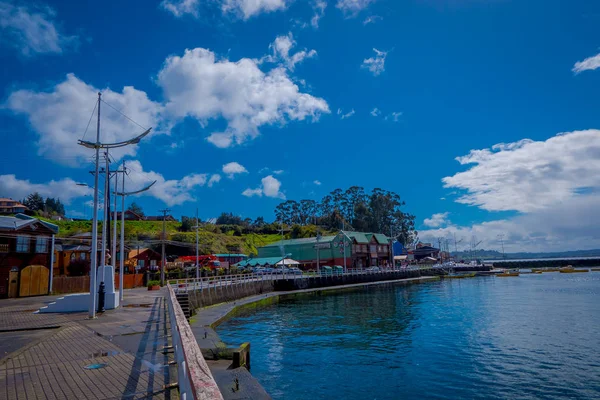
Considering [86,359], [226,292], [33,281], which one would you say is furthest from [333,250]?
[86,359]

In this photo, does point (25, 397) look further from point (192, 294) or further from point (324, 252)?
point (324, 252)

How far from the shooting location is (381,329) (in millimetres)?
26125

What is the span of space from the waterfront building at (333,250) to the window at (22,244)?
156 ft

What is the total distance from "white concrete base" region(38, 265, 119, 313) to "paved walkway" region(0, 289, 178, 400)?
3.83m

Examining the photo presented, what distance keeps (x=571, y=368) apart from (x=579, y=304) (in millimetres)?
26311

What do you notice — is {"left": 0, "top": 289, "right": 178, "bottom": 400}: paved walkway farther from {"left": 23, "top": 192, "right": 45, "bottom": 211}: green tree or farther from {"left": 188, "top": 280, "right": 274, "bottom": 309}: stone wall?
{"left": 23, "top": 192, "right": 45, "bottom": 211}: green tree

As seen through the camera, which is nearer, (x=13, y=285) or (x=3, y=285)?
(x=3, y=285)

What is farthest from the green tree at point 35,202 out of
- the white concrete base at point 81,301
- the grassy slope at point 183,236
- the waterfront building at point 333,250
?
the white concrete base at point 81,301

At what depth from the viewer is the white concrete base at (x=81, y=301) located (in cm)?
2191

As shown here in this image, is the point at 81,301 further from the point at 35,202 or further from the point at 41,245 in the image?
the point at 35,202

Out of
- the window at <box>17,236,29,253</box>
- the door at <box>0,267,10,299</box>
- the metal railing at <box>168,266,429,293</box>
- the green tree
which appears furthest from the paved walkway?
the green tree

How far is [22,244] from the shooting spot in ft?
112

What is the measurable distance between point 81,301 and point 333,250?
206 ft

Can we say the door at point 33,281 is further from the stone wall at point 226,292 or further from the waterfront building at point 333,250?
the waterfront building at point 333,250
